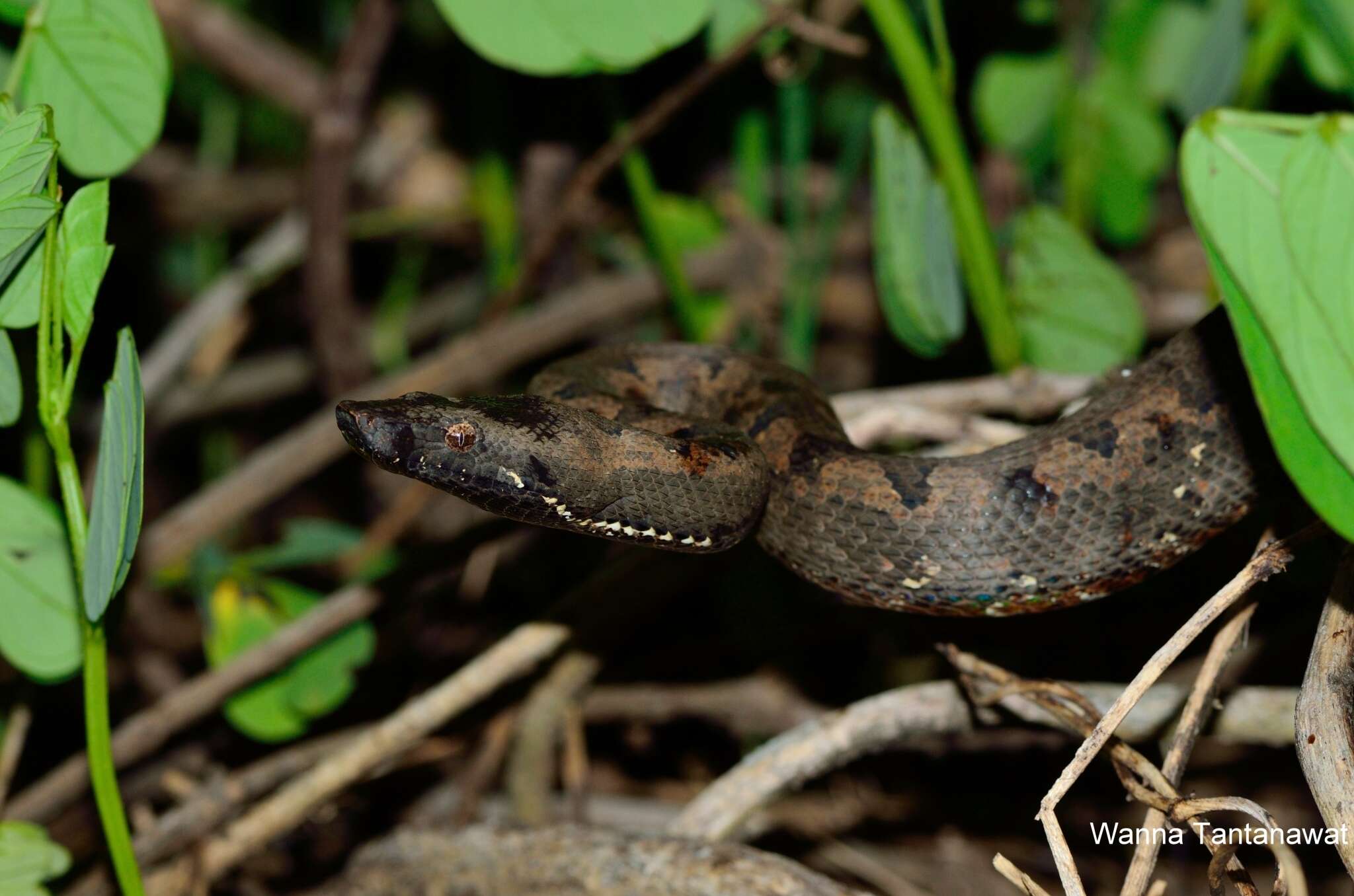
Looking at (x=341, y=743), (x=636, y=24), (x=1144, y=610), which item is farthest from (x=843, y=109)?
(x=341, y=743)

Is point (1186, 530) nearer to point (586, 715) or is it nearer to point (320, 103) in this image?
point (586, 715)

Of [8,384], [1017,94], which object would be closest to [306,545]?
[8,384]

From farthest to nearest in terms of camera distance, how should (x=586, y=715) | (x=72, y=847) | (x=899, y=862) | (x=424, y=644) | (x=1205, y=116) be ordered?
1. (x=424, y=644)
2. (x=586, y=715)
3. (x=899, y=862)
4. (x=72, y=847)
5. (x=1205, y=116)

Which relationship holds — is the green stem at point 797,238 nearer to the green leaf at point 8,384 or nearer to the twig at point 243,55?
the twig at point 243,55

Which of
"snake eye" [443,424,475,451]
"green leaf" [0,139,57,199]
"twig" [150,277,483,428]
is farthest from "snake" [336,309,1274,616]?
"twig" [150,277,483,428]

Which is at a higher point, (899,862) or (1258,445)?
(1258,445)

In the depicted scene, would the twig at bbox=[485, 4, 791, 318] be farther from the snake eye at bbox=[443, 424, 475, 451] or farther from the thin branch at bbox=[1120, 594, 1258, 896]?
the thin branch at bbox=[1120, 594, 1258, 896]
